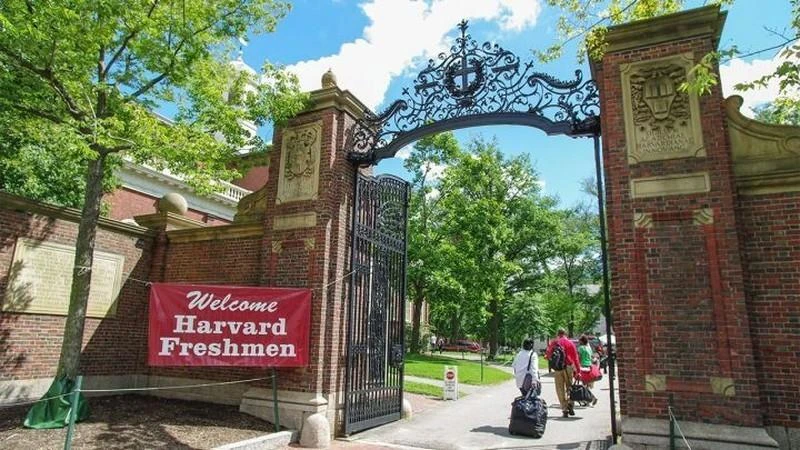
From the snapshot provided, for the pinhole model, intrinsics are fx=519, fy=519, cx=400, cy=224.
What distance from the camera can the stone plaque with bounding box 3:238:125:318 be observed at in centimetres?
877

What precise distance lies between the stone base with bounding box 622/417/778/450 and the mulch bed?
5125mm

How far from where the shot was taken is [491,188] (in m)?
32.7

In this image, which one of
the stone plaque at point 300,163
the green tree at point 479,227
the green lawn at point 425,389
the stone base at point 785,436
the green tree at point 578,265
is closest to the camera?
the stone base at point 785,436

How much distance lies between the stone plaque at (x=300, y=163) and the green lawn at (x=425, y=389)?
23.2ft

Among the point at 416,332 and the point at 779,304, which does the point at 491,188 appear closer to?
the point at 416,332

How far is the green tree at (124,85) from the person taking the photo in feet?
24.0

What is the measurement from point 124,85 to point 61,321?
14.6ft

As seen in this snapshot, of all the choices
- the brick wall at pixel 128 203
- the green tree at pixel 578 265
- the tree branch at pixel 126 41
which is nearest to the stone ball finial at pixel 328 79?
the tree branch at pixel 126 41

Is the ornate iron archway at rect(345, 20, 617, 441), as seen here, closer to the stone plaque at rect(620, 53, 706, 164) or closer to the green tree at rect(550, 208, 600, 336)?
the stone plaque at rect(620, 53, 706, 164)

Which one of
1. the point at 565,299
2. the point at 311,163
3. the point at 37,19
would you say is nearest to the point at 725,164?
the point at 311,163

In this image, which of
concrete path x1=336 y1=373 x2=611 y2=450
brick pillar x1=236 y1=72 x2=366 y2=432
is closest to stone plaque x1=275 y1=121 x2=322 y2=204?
brick pillar x1=236 y1=72 x2=366 y2=432

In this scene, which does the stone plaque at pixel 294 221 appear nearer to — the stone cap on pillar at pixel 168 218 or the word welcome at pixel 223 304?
the word welcome at pixel 223 304

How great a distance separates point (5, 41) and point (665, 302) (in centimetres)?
948

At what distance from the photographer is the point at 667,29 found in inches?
280
